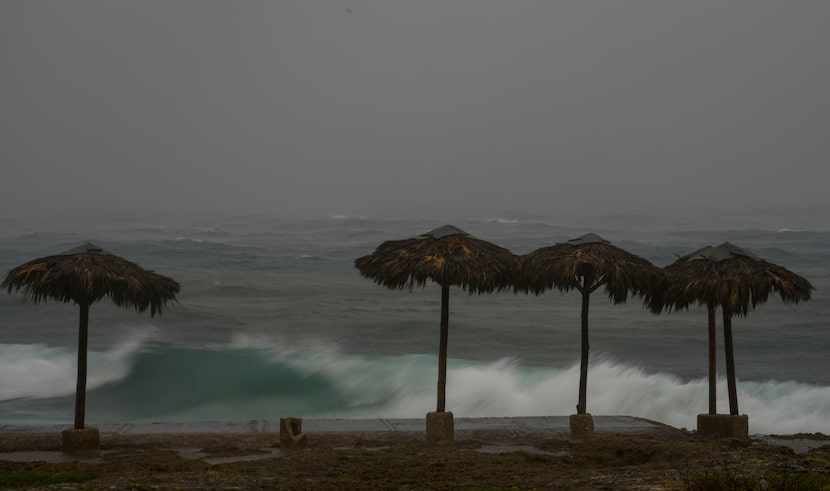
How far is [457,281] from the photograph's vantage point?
588 inches

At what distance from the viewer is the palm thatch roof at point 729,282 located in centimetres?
1522

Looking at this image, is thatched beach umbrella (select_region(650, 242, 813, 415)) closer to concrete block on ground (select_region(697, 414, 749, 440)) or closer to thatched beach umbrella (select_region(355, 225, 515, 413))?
concrete block on ground (select_region(697, 414, 749, 440))

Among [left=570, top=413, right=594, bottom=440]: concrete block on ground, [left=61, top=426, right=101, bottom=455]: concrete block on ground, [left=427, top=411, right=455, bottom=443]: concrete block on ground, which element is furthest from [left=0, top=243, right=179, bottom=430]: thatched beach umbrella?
[left=570, top=413, right=594, bottom=440]: concrete block on ground

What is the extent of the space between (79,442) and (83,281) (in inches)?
90.8

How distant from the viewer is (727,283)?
15.2 m

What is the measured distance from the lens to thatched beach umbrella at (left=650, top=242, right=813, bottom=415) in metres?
15.2

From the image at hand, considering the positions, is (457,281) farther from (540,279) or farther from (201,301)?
(201,301)

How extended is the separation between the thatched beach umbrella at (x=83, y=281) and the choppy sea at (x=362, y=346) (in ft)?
42.9

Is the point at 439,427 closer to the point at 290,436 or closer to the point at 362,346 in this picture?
the point at 290,436

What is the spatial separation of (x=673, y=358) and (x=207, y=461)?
31796 millimetres

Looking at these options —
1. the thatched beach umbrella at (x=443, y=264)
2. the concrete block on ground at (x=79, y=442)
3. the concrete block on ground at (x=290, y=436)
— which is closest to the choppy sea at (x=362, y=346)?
the concrete block on ground at (x=79, y=442)

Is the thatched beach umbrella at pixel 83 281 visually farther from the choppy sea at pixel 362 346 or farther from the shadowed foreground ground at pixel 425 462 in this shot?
the choppy sea at pixel 362 346

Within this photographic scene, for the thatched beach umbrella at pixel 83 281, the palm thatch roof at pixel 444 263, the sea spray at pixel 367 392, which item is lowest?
the sea spray at pixel 367 392

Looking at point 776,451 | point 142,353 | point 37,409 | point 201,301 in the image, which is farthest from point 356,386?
point 201,301
